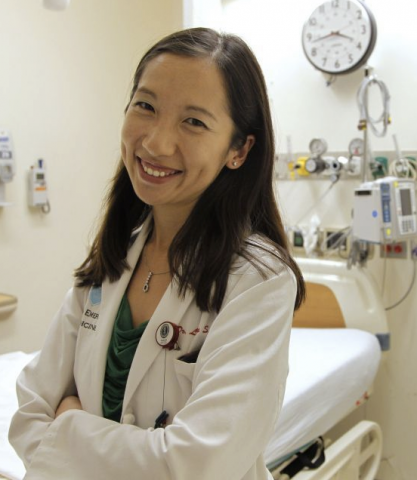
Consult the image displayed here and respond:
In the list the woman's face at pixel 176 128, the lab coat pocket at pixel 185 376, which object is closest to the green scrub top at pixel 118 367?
the lab coat pocket at pixel 185 376

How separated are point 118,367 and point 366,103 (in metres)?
2.19

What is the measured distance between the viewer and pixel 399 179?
8.71 ft

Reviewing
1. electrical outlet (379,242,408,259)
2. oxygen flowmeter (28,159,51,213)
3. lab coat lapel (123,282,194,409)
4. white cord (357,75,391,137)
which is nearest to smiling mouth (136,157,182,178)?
lab coat lapel (123,282,194,409)

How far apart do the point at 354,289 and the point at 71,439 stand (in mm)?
2102

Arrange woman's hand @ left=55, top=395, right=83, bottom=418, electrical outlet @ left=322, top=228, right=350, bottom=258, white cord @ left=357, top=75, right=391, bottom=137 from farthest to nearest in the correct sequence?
1. electrical outlet @ left=322, top=228, right=350, bottom=258
2. white cord @ left=357, top=75, right=391, bottom=137
3. woman's hand @ left=55, top=395, right=83, bottom=418

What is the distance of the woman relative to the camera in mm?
904

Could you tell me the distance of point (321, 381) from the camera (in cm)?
220

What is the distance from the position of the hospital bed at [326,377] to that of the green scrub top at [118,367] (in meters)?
0.61

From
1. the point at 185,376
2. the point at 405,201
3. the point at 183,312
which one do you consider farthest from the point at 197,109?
the point at 405,201

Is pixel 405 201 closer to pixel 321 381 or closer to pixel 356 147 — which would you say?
pixel 356 147

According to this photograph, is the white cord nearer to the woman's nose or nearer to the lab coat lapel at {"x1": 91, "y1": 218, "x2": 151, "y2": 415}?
the lab coat lapel at {"x1": 91, "y1": 218, "x2": 151, "y2": 415}

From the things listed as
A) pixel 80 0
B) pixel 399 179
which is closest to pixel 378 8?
pixel 399 179

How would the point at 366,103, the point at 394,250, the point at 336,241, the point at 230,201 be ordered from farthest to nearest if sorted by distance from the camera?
the point at 336,241
the point at 394,250
the point at 366,103
the point at 230,201

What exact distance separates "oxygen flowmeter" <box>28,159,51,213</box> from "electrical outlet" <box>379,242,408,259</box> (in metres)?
1.90
